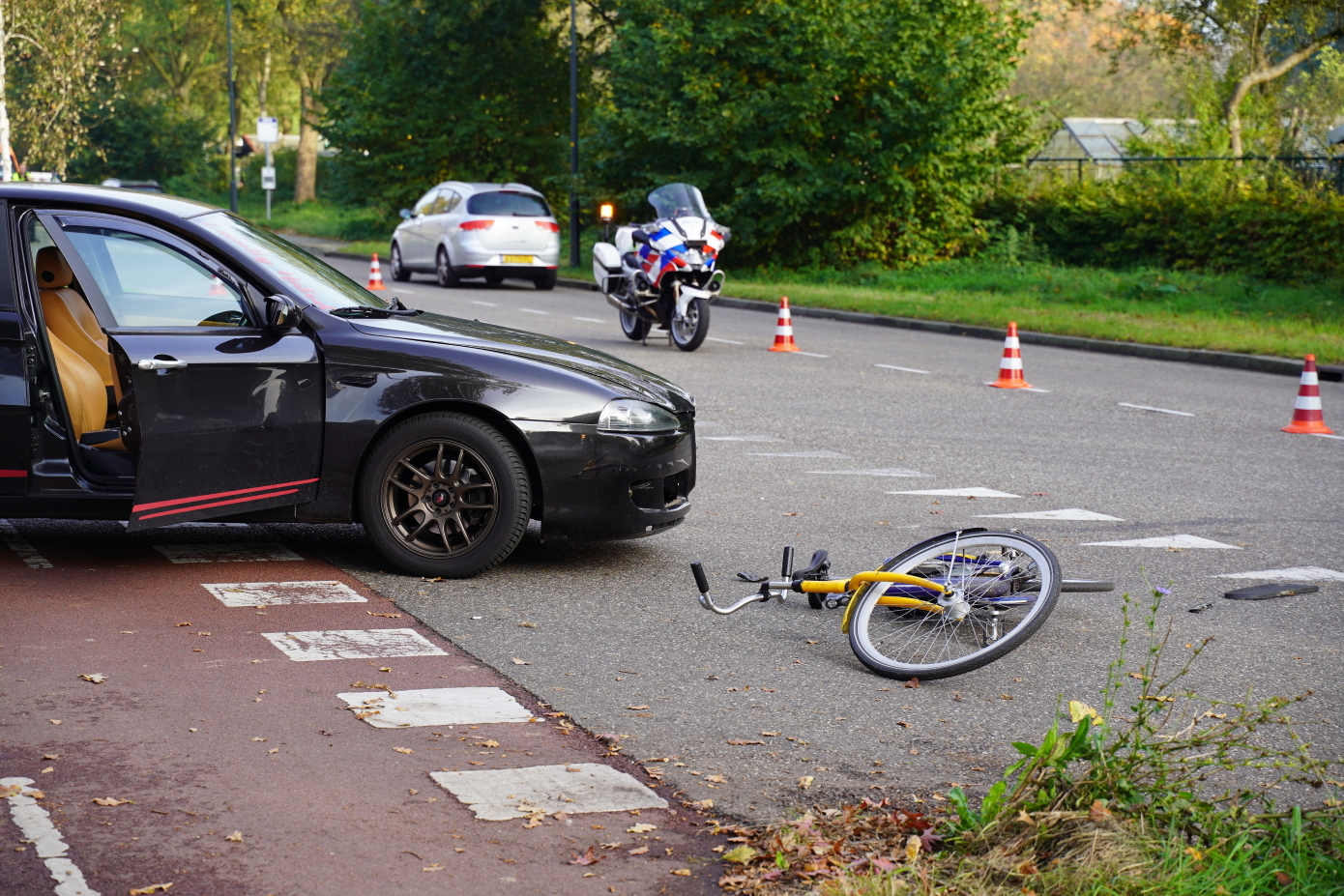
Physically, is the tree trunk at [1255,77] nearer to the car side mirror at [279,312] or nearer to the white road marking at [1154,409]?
the white road marking at [1154,409]

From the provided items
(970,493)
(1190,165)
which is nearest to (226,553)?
(970,493)

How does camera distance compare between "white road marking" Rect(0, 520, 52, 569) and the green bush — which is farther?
the green bush

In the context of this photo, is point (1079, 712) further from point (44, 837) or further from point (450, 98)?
point (450, 98)

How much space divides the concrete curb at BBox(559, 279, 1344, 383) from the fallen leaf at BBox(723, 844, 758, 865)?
47.3 feet

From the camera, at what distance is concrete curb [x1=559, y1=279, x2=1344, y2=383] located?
56.8 feet

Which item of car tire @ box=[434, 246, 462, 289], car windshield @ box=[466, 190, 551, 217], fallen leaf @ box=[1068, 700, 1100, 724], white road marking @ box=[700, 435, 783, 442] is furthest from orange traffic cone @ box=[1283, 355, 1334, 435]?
car tire @ box=[434, 246, 462, 289]

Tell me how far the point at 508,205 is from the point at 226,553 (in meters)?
20.0

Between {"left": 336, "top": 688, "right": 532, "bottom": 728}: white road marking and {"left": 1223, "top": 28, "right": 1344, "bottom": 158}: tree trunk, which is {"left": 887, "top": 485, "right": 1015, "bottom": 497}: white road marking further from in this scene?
{"left": 1223, "top": 28, "right": 1344, "bottom": 158}: tree trunk

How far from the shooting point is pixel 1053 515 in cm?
845

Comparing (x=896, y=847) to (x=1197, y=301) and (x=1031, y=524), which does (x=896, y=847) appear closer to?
(x=1031, y=524)

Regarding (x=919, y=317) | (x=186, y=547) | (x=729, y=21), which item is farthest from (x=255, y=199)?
(x=186, y=547)

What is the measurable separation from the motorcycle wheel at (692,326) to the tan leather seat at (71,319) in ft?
34.3

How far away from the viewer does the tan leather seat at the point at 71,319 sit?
6812mm

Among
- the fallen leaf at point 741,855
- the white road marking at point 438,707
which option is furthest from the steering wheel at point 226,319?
the fallen leaf at point 741,855
